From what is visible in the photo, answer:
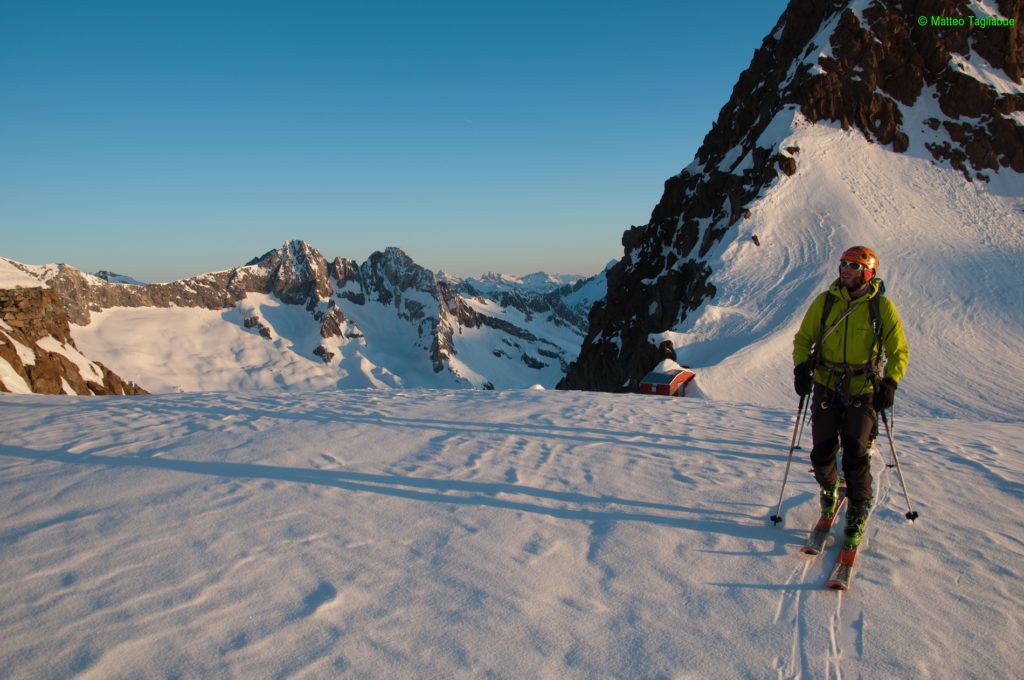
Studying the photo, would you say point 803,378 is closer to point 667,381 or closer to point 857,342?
point 857,342

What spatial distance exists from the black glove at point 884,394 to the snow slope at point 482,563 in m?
1.47

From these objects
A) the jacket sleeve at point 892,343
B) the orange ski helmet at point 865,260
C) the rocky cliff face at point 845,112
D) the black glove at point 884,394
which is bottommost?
the black glove at point 884,394

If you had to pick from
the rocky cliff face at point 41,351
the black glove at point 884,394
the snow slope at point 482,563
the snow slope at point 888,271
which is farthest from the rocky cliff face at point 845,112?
the rocky cliff face at point 41,351

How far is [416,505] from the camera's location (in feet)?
21.5

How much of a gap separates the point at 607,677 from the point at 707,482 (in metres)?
4.26

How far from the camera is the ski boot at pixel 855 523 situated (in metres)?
4.99

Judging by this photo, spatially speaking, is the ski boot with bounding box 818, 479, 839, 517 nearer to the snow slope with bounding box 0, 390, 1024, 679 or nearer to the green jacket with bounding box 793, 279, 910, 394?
the snow slope with bounding box 0, 390, 1024, 679

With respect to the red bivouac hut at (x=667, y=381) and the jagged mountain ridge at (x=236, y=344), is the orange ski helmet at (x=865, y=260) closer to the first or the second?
the red bivouac hut at (x=667, y=381)

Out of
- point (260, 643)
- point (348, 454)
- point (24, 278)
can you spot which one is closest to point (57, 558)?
point (260, 643)

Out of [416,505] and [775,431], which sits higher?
[416,505]

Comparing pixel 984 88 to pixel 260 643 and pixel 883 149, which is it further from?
pixel 260 643

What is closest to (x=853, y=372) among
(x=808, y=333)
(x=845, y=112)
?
(x=808, y=333)

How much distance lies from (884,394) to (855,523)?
1.22 m

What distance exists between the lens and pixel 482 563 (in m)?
5.14
